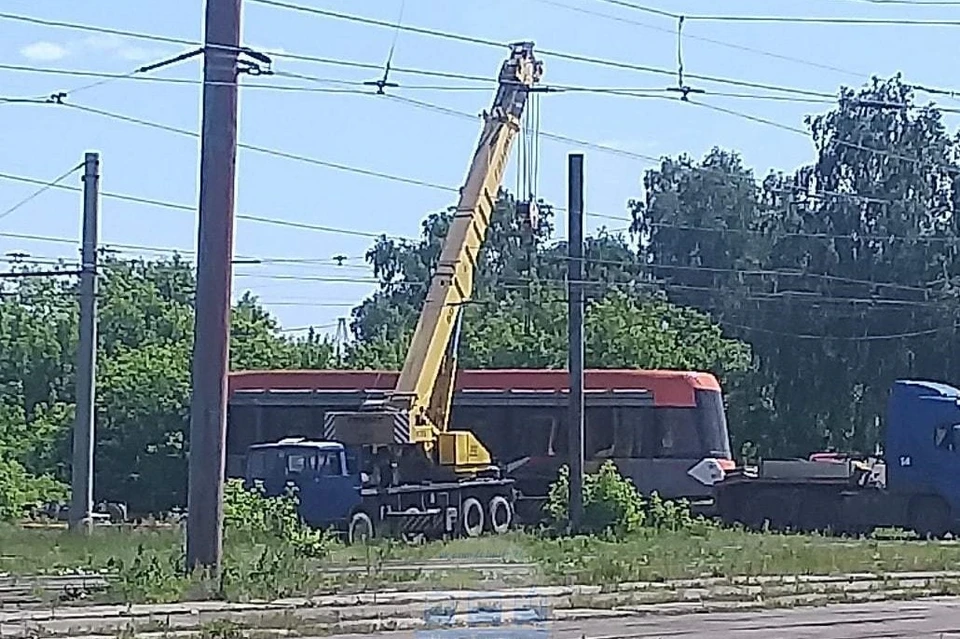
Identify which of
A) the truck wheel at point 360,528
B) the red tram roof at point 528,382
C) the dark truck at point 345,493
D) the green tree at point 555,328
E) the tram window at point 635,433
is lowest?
the truck wheel at point 360,528

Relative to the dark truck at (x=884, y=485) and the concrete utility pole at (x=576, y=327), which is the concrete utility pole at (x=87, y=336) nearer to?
the concrete utility pole at (x=576, y=327)

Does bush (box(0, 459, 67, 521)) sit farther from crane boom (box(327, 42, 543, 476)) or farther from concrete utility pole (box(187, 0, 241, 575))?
concrete utility pole (box(187, 0, 241, 575))

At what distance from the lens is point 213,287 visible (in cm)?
2480

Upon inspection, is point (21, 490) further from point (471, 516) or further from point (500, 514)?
point (471, 516)

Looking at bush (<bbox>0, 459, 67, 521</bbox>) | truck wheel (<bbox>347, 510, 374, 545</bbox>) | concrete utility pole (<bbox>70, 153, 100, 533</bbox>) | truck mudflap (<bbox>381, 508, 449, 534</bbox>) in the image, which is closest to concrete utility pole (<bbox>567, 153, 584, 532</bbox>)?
truck mudflap (<bbox>381, 508, 449, 534</bbox>)

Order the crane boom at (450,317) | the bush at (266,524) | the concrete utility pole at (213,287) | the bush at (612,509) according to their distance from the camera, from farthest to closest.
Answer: the bush at (612,509), the crane boom at (450,317), the bush at (266,524), the concrete utility pole at (213,287)

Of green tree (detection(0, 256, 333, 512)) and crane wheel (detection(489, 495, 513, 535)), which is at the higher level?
green tree (detection(0, 256, 333, 512))

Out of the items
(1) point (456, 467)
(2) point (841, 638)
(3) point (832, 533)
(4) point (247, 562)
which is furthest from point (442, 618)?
(3) point (832, 533)

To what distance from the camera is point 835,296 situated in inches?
2923

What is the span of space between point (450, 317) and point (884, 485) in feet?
35.5

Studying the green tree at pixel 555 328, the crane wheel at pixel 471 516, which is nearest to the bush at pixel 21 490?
the green tree at pixel 555 328

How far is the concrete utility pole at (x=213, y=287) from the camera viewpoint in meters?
24.6

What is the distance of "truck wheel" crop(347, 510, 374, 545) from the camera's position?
37.7 meters

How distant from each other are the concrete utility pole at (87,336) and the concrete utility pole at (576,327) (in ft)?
30.7
